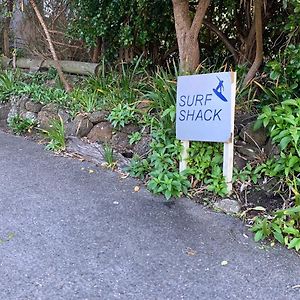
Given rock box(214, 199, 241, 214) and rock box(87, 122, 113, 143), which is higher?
rock box(87, 122, 113, 143)

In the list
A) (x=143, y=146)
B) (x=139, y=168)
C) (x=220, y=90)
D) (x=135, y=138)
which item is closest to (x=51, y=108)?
(x=135, y=138)

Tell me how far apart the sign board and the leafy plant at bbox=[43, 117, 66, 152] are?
1658 millimetres

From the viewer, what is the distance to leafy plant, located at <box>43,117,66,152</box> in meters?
4.52

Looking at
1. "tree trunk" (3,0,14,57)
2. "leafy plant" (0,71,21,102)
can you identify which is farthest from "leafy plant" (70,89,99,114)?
"tree trunk" (3,0,14,57)

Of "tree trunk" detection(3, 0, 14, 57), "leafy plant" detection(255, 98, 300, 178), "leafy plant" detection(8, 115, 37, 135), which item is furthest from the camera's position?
"tree trunk" detection(3, 0, 14, 57)

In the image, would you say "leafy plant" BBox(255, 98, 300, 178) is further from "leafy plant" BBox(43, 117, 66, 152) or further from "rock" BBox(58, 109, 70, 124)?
"rock" BBox(58, 109, 70, 124)

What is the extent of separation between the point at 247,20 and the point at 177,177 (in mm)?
2654

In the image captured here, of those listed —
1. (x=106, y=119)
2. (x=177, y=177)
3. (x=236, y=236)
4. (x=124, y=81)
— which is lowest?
(x=236, y=236)

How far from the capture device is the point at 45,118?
5172 millimetres

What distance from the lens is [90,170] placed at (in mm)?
3975

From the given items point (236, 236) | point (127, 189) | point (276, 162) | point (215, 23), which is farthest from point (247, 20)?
point (236, 236)

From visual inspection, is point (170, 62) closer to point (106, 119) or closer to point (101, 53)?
point (101, 53)

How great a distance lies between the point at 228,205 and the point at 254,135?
0.71 metres

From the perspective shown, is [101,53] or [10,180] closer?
[10,180]
